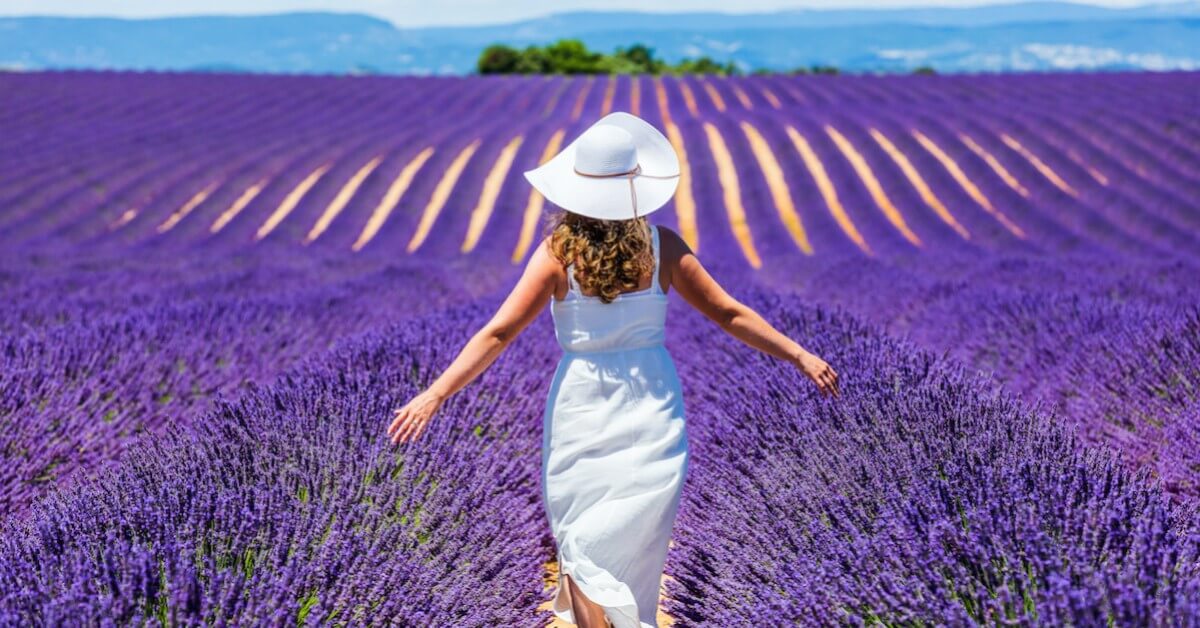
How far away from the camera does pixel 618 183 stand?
204 centimetres

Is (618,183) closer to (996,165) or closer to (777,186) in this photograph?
(777,186)

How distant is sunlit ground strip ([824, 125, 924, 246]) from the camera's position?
14.9 metres

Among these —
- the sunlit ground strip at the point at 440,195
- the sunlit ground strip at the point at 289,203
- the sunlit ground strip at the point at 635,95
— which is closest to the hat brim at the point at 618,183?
the sunlit ground strip at the point at 440,195

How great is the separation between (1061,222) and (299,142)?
49.6 feet

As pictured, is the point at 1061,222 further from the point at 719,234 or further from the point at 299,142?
the point at 299,142

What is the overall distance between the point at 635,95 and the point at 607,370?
26542 millimetres

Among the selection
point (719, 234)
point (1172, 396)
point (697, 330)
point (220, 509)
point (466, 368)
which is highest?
point (466, 368)

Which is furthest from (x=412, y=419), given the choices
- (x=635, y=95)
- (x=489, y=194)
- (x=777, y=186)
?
(x=635, y=95)

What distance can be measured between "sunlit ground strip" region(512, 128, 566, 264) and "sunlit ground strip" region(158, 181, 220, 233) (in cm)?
566

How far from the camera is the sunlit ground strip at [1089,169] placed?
52.1 feet

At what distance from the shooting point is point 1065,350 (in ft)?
13.3

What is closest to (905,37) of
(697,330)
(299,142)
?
(299,142)

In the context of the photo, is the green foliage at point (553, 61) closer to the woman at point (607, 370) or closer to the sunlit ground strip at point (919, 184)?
the sunlit ground strip at point (919, 184)

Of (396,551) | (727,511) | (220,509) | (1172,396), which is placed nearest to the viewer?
(220,509)
